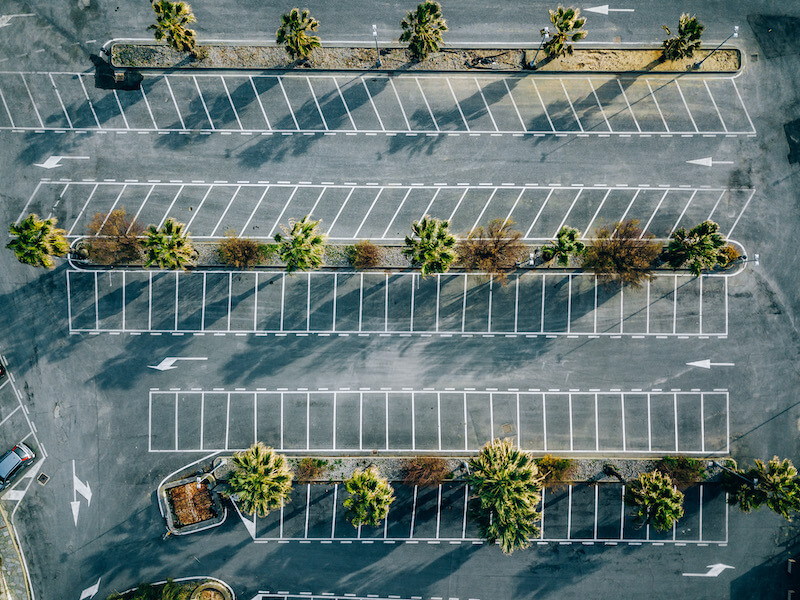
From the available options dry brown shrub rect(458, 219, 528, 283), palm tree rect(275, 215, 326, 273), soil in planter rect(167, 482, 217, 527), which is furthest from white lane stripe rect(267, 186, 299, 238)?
soil in planter rect(167, 482, 217, 527)

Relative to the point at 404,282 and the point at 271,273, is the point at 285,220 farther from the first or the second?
the point at 404,282

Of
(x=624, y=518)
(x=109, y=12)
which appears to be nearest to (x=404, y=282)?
(x=624, y=518)

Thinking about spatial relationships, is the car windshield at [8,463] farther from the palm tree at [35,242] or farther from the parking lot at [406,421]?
the palm tree at [35,242]

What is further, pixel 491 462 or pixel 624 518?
pixel 624 518

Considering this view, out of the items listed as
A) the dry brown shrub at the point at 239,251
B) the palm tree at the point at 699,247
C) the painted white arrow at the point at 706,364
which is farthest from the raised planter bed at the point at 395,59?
the painted white arrow at the point at 706,364

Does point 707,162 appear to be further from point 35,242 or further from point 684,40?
point 35,242

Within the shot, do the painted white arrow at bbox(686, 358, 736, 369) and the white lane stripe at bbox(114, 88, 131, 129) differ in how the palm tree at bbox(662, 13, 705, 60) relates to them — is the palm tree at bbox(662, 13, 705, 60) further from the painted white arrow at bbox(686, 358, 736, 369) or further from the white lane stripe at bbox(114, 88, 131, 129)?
the white lane stripe at bbox(114, 88, 131, 129)

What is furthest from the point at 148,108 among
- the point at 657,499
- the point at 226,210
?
the point at 657,499
